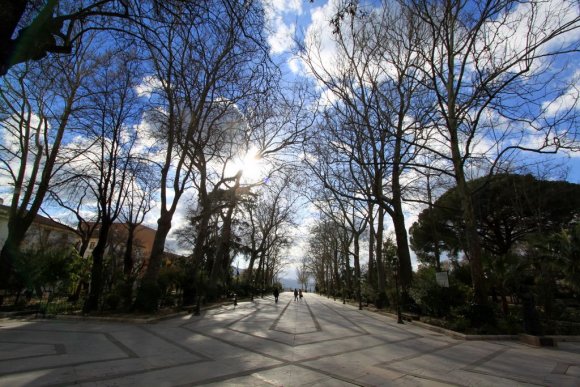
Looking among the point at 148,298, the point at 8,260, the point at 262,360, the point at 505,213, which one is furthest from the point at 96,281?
the point at 505,213

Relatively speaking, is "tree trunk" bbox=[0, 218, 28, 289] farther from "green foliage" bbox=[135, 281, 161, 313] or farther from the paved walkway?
the paved walkway

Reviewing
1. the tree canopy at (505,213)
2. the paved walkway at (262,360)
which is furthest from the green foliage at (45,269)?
the tree canopy at (505,213)

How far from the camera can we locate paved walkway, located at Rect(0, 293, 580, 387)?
5410mm

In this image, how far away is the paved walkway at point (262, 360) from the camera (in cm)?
541

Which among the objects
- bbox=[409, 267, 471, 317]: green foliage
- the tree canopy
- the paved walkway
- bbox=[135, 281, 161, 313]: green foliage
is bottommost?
the paved walkway

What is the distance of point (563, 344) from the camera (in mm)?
10094

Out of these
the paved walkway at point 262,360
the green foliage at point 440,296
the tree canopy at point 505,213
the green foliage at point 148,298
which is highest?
the tree canopy at point 505,213

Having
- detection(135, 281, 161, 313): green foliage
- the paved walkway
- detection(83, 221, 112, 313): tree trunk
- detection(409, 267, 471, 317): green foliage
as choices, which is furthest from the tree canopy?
detection(83, 221, 112, 313): tree trunk

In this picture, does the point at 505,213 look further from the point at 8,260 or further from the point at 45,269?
the point at 8,260

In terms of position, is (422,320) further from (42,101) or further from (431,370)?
(42,101)

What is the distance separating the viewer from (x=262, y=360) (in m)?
6.91

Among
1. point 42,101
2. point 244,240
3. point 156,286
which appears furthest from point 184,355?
point 244,240

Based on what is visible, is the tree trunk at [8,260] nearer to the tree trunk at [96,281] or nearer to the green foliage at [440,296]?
the tree trunk at [96,281]

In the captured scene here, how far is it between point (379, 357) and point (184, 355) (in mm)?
4381
